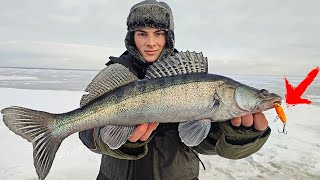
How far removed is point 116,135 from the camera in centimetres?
226

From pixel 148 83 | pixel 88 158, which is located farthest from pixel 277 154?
pixel 148 83

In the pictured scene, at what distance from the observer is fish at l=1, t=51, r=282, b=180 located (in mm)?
2205

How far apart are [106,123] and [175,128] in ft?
2.24

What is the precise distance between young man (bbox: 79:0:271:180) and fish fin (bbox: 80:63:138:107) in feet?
0.67

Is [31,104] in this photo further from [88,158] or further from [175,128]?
[175,128]

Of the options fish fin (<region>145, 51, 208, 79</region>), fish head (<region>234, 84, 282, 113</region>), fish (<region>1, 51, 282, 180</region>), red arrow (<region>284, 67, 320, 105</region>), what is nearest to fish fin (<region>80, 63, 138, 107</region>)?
fish (<region>1, 51, 282, 180</region>)

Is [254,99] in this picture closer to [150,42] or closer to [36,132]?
[150,42]

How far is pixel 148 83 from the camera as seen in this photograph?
90.1 inches

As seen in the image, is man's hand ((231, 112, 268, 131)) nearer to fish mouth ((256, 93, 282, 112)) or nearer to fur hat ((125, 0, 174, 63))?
fish mouth ((256, 93, 282, 112))

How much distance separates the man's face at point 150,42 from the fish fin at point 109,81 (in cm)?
64

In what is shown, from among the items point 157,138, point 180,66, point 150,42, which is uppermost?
point 150,42

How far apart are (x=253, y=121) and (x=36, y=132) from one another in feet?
5.53

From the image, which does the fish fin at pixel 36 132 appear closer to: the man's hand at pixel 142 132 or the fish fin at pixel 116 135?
the fish fin at pixel 116 135

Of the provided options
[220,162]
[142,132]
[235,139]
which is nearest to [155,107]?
→ [142,132]
